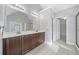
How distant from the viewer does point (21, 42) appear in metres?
2.67

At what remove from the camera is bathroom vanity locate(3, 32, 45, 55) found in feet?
7.63

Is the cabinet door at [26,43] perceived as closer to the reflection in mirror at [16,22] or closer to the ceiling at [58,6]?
the reflection in mirror at [16,22]

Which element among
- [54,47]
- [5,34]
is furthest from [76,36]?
[5,34]

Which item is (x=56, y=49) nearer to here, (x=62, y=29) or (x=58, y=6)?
(x=62, y=29)

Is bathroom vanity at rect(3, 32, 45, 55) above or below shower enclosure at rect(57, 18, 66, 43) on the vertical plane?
below

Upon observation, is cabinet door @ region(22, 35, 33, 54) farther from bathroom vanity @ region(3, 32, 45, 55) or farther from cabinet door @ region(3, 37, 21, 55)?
cabinet door @ region(3, 37, 21, 55)

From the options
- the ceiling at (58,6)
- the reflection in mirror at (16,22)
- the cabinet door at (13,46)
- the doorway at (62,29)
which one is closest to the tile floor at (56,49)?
the doorway at (62,29)

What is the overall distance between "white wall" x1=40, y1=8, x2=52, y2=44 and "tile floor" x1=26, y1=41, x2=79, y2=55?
133 mm

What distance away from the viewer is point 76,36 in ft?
8.25

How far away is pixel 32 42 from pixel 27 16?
0.68 m

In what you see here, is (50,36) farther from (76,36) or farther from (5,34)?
(5,34)

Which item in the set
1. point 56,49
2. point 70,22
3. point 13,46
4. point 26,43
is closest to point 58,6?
point 70,22

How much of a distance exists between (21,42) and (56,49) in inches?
32.8

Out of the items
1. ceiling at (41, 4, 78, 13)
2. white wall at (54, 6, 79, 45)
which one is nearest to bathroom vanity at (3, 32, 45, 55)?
white wall at (54, 6, 79, 45)
